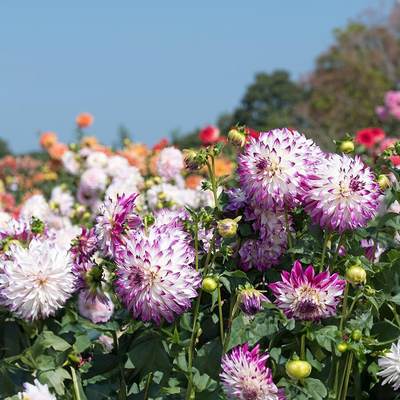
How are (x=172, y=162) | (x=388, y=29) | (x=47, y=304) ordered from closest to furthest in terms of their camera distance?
(x=47, y=304)
(x=172, y=162)
(x=388, y=29)

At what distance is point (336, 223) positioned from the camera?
198 cm

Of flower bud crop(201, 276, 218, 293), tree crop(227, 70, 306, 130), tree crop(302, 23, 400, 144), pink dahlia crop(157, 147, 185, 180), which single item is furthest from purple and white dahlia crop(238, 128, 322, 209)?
tree crop(227, 70, 306, 130)

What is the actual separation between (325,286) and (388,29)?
95.1 ft

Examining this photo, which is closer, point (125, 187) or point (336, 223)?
point (336, 223)

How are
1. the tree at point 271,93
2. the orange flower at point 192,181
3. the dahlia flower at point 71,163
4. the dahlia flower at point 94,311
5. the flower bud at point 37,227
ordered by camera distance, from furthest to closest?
the tree at point 271,93, the dahlia flower at point 71,163, the orange flower at point 192,181, the dahlia flower at point 94,311, the flower bud at point 37,227

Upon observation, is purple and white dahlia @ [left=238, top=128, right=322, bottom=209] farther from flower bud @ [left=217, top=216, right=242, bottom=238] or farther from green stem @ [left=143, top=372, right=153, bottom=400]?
green stem @ [left=143, top=372, right=153, bottom=400]

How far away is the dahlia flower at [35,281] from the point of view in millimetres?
2232

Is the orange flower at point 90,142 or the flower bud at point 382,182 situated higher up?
the orange flower at point 90,142

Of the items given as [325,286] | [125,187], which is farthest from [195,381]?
[125,187]

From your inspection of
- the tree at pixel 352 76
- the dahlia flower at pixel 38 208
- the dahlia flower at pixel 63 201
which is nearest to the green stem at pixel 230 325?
the dahlia flower at pixel 38 208

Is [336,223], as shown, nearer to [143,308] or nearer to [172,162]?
[143,308]

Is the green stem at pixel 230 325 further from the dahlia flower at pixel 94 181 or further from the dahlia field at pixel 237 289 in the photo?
the dahlia flower at pixel 94 181

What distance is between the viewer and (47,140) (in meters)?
7.45

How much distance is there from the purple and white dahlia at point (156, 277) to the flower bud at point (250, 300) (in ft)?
0.35
